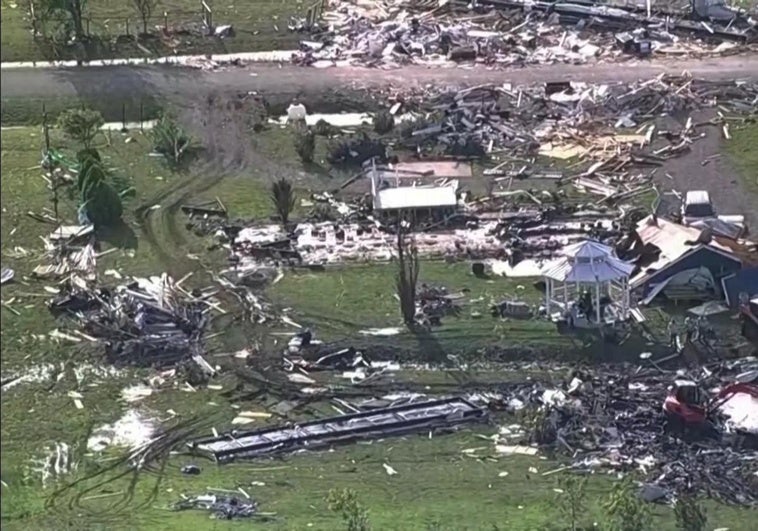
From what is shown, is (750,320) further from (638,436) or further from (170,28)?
(170,28)

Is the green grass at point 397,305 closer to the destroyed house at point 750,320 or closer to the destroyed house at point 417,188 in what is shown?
the destroyed house at point 417,188

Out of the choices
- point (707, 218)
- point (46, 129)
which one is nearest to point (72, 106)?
point (46, 129)

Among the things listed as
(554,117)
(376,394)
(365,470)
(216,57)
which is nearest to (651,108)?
(554,117)

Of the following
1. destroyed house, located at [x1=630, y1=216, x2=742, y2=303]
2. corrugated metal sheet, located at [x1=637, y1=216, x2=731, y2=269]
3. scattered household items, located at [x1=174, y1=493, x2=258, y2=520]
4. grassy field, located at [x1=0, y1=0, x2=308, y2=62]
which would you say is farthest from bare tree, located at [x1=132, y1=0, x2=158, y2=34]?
scattered household items, located at [x1=174, y1=493, x2=258, y2=520]

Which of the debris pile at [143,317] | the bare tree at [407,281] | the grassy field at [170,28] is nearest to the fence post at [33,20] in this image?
the grassy field at [170,28]

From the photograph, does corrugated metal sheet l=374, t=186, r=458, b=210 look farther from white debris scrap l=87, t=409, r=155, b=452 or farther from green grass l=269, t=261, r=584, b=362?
white debris scrap l=87, t=409, r=155, b=452

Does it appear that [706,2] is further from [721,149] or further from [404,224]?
[404,224]
